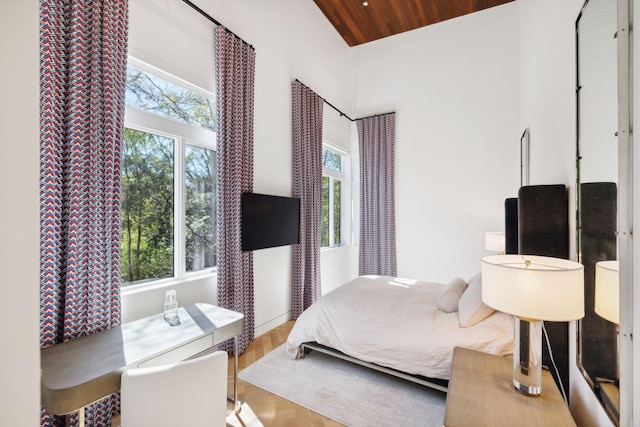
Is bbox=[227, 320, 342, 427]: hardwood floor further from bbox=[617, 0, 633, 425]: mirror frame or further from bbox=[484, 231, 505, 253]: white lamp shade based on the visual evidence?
bbox=[484, 231, 505, 253]: white lamp shade

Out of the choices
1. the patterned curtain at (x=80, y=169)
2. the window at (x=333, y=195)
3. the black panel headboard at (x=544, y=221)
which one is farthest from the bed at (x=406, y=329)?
the window at (x=333, y=195)

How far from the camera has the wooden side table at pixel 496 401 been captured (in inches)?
43.3

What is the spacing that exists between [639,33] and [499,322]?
70.2 inches

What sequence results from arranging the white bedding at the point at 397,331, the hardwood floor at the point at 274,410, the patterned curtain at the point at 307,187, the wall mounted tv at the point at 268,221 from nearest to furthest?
the hardwood floor at the point at 274,410 → the white bedding at the point at 397,331 → the wall mounted tv at the point at 268,221 → the patterned curtain at the point at 307,187

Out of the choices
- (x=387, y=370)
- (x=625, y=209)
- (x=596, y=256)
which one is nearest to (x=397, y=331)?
(x=387, y=370)

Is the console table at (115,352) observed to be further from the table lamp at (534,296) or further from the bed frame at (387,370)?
the table lamp at (534,296)

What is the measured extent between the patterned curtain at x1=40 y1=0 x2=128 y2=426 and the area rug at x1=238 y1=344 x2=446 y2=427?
43.0 inches

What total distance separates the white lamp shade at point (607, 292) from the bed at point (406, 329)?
3.41ft

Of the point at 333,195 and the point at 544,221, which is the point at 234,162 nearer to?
the point at 544,221

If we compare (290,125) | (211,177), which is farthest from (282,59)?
(211,177)

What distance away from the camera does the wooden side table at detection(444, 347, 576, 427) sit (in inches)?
43.3

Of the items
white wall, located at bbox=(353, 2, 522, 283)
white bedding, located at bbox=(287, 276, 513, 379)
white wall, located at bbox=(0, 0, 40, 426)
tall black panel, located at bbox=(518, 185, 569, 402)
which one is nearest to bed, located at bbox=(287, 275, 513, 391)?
white bedding, located at bbox=(287, 276, 513, 379)

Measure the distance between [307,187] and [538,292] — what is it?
296 centimetres

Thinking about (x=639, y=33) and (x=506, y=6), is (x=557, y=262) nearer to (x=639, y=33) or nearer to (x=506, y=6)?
(x=639, y=33)
